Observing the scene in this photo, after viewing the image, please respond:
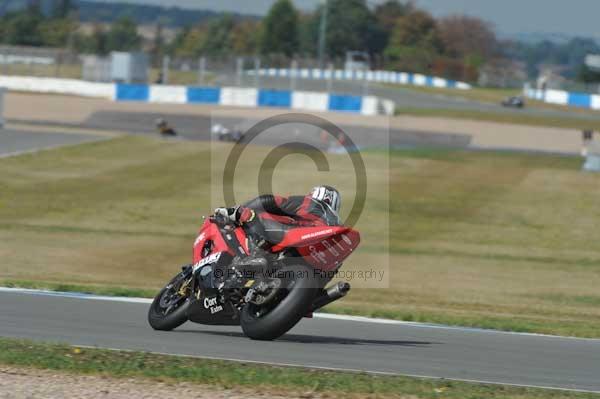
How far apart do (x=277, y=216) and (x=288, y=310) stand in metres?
0.77

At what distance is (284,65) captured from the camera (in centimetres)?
5928

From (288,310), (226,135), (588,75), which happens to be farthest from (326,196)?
(588,75)

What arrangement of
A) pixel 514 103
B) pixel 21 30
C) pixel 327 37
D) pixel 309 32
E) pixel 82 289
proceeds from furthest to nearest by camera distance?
pixel 309 32 < pixel 327 37 < pixel 21 30 < pixel 514 103 < pixel 82 289

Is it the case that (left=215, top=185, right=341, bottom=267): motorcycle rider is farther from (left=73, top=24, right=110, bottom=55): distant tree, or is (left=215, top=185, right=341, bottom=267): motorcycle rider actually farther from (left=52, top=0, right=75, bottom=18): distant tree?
(left=52, top=0, right=75, bottom=18): distant tree

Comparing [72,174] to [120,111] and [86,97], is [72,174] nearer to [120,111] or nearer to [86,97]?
[120,111]

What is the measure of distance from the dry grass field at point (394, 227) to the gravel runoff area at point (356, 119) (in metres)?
10.0

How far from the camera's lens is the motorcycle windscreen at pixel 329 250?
7.77 metres

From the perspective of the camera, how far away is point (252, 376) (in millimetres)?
6930

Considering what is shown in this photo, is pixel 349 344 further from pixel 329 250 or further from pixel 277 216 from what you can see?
pixel 277 216

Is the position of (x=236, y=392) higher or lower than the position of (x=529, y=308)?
higher

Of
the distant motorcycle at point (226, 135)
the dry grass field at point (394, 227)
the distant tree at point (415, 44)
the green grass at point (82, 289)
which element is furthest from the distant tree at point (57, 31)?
the green grass at point (82, 289)

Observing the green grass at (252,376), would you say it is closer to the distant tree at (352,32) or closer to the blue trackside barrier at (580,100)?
the blue trackside barrier at (580,100)

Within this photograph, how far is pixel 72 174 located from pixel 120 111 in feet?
70.4

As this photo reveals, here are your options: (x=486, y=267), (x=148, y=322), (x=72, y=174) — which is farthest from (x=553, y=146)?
(x=148, y=322)
